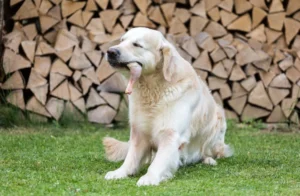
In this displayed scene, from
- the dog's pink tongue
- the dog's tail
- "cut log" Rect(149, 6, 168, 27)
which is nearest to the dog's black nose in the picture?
the dog's pink tongue

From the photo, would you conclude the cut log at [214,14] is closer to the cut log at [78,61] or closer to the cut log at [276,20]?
the cut log at [276,20]

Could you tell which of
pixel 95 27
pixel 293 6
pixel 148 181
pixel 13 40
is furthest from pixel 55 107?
pixel 148 181

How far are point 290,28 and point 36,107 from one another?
3265mm

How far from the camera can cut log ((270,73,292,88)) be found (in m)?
8.16

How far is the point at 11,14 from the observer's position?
7.72m

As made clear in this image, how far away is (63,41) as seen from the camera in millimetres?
7652

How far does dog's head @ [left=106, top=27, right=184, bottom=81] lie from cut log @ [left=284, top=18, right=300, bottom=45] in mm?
3757

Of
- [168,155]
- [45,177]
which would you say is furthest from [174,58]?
[45,177]

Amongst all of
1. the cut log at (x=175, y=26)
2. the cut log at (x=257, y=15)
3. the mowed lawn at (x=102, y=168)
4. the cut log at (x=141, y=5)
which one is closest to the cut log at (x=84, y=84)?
the mowed lawn at (x=102, y=168)

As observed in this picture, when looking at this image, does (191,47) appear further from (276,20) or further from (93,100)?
(93,100)

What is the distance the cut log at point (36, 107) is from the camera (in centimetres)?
757

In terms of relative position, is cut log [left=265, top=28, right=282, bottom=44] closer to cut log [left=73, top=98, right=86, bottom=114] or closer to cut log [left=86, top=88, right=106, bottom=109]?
cut log [left=86, top=88, right=106, bottom=109]

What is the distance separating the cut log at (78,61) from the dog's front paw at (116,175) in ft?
10.8

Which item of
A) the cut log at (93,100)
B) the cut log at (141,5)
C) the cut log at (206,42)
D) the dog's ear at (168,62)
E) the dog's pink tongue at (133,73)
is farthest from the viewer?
the cut log at (206,42)
